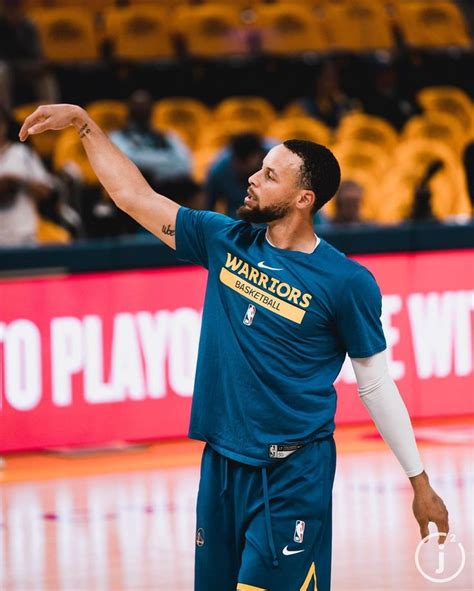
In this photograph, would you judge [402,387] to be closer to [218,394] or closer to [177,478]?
[177,478]

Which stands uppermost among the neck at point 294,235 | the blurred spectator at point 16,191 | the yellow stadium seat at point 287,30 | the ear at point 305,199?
the yellow stadium seat at point 287,30

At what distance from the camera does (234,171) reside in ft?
32.8

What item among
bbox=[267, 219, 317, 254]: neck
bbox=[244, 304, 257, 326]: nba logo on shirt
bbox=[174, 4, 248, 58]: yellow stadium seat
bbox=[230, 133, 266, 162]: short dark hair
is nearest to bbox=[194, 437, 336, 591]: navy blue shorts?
bbox=[244, 304, 257, 326]: nba logo on shirt

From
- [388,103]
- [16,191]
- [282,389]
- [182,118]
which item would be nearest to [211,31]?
[182,118]

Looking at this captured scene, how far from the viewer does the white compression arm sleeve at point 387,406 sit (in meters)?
4.34

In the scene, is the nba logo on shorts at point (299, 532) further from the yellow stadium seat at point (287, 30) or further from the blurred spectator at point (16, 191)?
the yellow stadium seat at point (287, 30)

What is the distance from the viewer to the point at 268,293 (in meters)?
4.32

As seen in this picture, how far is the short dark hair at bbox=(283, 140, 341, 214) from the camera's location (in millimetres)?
4387

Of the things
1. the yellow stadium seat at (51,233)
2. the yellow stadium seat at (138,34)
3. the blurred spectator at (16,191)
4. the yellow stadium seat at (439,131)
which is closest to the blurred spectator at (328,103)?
the yellow stadium seat at (439,131)

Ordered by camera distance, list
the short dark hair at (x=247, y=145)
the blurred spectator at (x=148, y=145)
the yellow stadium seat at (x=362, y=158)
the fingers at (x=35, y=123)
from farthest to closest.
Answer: the yellow stadium seat at (x=362, y=158) < the blurred spectator at (x=148, y=145) < the short dark hair at (x=247, y=145) < the fingers at (x=35, y=123)

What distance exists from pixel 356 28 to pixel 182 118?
10.8 feet

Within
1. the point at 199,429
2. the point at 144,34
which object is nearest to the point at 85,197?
the point at 144,34

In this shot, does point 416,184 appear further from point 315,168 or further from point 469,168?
point 315,168

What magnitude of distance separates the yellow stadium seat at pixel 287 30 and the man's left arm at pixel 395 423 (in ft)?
37.9
